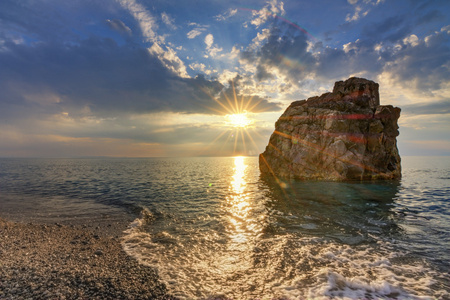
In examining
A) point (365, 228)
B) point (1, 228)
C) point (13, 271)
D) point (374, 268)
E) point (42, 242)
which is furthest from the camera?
point (365, 228)

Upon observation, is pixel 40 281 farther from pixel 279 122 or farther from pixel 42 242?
pixel 279 122

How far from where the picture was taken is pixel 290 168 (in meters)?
48.0

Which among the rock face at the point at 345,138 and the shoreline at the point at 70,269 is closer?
the shoreline at the point at 70,269

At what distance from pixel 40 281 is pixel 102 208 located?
1415cm

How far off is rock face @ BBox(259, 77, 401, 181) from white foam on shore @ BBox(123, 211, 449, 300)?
3410 centimetres

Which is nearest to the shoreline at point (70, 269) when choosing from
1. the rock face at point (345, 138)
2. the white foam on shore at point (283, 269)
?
the white foam on shore at point (283, 269)

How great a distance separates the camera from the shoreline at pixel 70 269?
265 inches

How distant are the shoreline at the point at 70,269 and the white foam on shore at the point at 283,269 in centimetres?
77

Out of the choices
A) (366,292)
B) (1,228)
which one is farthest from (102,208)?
(366,292)

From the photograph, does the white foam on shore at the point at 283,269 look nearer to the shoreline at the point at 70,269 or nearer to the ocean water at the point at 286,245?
the ocean water at the point at 286,245

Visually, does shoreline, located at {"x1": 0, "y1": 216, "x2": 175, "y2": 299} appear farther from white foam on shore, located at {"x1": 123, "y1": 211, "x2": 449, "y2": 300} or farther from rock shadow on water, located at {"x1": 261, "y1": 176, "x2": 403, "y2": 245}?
rock shadow on water, located at {"x1": 261, "y1": 176, "x2": 403, "y2": 245}

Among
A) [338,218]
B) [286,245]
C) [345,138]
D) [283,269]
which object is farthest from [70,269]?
[345,138]

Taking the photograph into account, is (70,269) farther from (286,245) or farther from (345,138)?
(345,138)

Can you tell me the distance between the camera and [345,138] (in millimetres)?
42031
